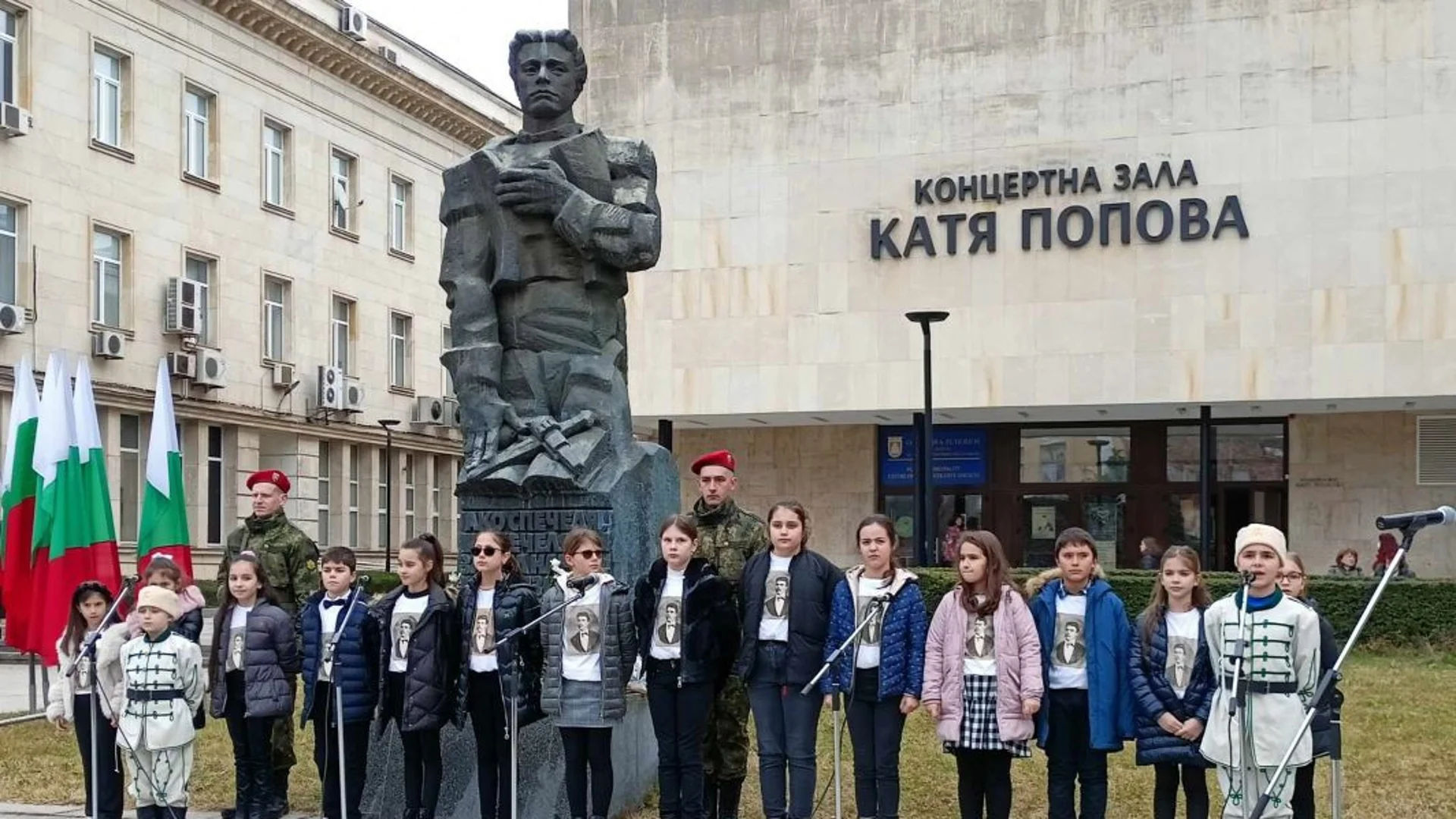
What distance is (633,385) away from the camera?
101 feet

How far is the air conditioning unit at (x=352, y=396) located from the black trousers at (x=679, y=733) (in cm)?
3121

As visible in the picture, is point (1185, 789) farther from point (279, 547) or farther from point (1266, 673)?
point (279, 547)

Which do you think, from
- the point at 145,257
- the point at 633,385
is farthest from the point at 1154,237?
the point at 145,257

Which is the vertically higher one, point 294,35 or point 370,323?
point 294,35

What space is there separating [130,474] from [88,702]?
75.7ft

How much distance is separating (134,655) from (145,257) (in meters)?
24.6

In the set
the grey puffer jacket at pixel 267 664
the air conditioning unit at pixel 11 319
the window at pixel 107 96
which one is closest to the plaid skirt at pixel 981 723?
the grey puffer jacket at pixel 267 664

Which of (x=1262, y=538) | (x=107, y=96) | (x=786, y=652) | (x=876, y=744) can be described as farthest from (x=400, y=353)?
(x=1262, y=538)

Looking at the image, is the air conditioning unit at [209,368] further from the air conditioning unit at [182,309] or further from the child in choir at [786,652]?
the child in choir at [786,652]

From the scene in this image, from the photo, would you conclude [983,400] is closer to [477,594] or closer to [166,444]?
[166,444]

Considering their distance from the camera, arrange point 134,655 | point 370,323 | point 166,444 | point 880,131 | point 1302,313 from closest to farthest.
→ point 134,655 → point 166,444 → point 1302,313 → point 880,131 → point 370,323

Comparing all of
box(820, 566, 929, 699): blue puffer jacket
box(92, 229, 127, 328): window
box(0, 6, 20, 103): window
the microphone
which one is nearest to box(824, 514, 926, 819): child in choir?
box(820, 566, 929, 699): blue puffer jacket

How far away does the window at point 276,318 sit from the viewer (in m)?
36.2

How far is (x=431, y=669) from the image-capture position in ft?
27.4
